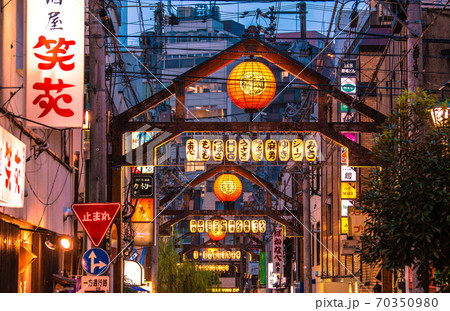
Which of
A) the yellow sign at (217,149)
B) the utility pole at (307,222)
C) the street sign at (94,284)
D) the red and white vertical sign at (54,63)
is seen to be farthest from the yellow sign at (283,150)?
the red and white vertical sign at (54,63)

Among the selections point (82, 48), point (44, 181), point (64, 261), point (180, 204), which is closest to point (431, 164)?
point (82, 48)

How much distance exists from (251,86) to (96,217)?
22.9 feet

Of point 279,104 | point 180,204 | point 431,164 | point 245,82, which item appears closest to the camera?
point 431,164

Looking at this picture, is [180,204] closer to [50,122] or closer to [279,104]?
[279,104]

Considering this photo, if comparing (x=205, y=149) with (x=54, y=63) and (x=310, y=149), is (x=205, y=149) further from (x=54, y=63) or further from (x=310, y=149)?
(x=54, y=63)

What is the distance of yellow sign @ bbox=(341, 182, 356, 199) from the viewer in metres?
28.1

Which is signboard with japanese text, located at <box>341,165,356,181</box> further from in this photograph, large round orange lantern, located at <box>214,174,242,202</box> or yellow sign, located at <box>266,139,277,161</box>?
large round orange lantern, located at <box>214,174,242,202</box>

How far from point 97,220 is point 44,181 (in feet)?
12.1

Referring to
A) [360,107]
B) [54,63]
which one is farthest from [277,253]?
[54,63]

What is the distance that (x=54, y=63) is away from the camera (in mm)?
14141

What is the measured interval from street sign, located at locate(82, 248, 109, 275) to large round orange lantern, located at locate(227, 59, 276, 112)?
7053 millimetres

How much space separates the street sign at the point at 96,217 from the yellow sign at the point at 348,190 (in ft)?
46.4

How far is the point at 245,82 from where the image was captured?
20.8 meters

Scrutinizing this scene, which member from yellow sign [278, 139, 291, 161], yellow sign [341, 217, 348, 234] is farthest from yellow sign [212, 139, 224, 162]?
yellow sign [341, 217, 348, 234]
